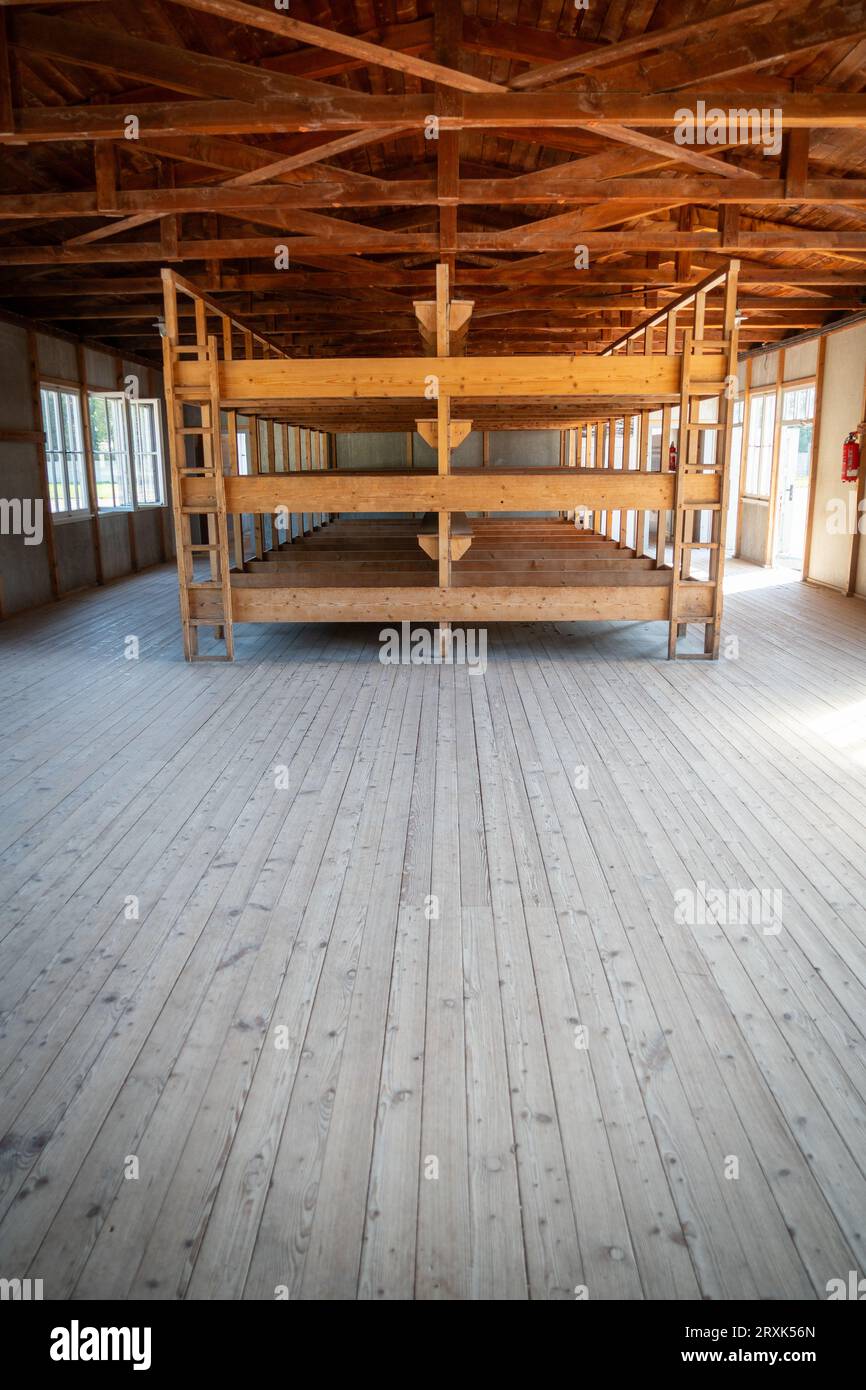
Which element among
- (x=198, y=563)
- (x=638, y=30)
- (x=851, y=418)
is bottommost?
(x=198, y=563)

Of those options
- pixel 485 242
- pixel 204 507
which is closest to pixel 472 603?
pixel 204 507

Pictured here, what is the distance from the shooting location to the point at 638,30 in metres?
6.57

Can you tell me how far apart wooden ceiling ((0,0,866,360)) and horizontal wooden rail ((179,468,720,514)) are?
203 centimetres

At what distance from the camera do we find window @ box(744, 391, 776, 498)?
49.5ft

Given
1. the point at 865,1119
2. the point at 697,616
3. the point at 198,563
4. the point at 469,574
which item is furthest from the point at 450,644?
the point at 198,563

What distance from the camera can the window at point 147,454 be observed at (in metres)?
16.0

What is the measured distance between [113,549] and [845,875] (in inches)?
496

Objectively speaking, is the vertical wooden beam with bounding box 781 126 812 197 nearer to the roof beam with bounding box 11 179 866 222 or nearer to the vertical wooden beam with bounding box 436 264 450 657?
the roof beam with bounding box 11 179 866 222

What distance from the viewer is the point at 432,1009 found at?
10.1ft

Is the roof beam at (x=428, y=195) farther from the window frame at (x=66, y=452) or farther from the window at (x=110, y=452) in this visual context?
the window at (x=110, y=452)

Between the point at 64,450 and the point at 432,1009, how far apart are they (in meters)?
11.5

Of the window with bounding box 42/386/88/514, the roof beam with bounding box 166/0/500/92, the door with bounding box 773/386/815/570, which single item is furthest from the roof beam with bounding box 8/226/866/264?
the door with bounding box 773/386/815/570

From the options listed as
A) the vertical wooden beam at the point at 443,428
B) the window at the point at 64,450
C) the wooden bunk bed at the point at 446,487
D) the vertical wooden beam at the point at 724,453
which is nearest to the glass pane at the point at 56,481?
the window at the point at 64,450
